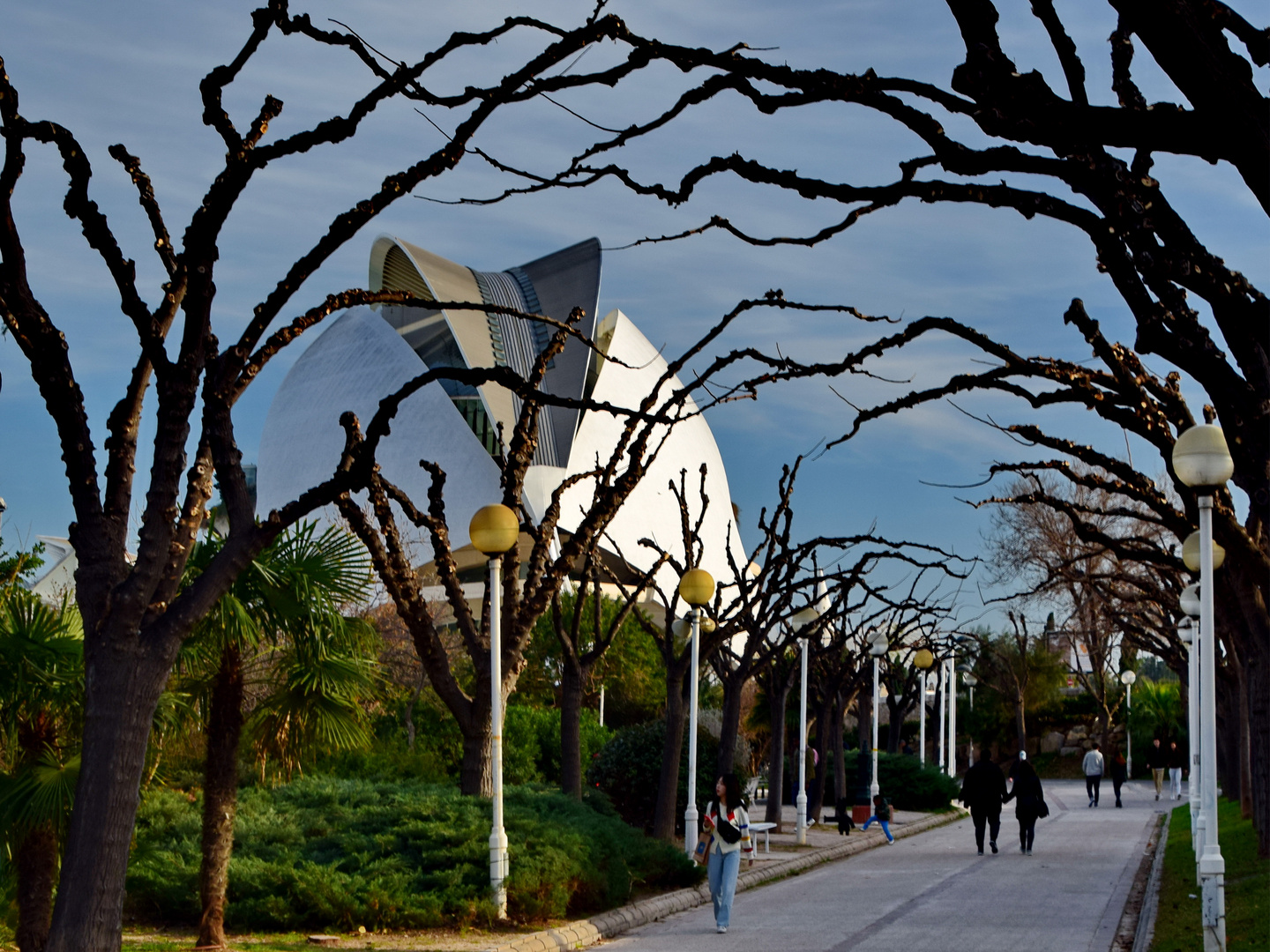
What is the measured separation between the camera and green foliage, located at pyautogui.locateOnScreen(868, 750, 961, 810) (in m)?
31.5

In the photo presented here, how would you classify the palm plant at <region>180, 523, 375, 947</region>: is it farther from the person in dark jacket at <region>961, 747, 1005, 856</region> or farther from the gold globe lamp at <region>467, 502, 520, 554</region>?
the person in dark jacket at <region>961, 747, 1005, 856</region>

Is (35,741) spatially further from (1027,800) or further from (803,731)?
(803,731)

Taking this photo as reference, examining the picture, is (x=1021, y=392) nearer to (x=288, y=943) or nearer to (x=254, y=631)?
(x=254, y=631)

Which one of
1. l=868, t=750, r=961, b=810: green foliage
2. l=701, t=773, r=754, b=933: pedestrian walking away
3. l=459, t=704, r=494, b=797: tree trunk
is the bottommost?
l=868, t=750, r=961, b=810: green foliage

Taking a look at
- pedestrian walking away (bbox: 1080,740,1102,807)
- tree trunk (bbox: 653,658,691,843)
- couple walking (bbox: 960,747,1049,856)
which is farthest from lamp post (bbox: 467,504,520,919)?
pedestrian walking away (bbox: 1080,740,1102,807)

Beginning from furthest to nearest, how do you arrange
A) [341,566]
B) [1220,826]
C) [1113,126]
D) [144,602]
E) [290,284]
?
[1220,826] → [341,566] → [290,284] → [144,602] → [1113,126]

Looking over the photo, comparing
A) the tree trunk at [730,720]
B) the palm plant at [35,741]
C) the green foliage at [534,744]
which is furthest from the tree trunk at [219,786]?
the green foliage at [534,744]

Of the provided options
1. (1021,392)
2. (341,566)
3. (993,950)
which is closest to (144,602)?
(341,566)

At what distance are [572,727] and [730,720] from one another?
4.12m

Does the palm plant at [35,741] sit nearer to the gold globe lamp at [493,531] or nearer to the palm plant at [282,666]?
the palm plant at [282,666]

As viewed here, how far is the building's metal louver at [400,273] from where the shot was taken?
222ft

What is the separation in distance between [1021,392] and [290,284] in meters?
5.13

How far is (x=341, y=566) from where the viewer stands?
388 inches

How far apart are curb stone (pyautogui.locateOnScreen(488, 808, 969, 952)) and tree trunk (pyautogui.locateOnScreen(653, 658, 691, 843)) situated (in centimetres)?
121
